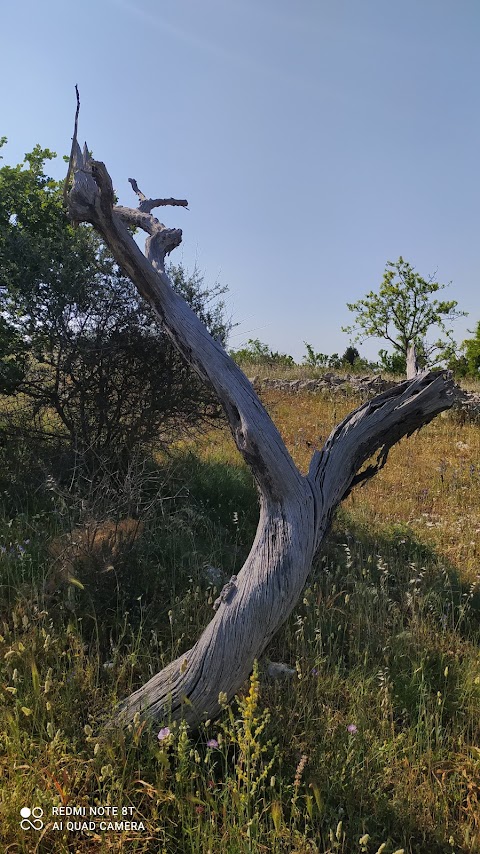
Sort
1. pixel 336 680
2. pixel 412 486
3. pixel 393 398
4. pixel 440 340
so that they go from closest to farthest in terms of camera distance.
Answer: pixel 336 680 < pixel 393 398 < pixel 412 486 < pixel 440 340

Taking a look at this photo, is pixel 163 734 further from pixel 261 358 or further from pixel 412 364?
pixel 261 358

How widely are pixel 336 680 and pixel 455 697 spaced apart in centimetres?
67

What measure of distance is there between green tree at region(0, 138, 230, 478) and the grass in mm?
891

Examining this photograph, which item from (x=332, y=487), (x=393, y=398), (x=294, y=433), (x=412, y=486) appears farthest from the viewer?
(x=294, y=433)

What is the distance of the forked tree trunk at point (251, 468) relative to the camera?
271cm

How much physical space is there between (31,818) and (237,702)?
0.86m

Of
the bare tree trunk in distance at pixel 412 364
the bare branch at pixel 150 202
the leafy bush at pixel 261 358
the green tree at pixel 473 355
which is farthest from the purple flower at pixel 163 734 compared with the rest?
the green tree at pixel 473 355

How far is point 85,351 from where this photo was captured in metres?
5.51

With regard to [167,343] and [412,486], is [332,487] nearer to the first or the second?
[167,343]

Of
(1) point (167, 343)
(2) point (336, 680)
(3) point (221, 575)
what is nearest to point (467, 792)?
(2) point (336, 680)

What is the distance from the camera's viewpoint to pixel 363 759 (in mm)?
2537

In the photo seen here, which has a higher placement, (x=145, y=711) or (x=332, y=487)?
(x=332, y=487)

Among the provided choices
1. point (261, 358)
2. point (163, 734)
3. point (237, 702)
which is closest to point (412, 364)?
point (237, 702)

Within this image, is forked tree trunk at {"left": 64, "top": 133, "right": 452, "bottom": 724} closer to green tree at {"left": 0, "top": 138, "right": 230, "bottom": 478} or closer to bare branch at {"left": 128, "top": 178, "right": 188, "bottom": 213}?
bare branch at {"left": 128, "top": 178, "right": 188, "bottom": 213}
